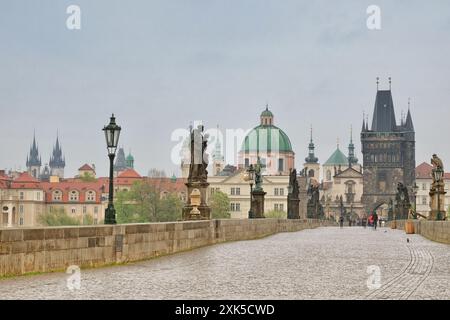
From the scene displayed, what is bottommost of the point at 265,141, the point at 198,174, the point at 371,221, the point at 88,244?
the point at 88,244

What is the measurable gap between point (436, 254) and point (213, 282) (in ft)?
35.5

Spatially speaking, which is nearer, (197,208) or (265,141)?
(197,208)

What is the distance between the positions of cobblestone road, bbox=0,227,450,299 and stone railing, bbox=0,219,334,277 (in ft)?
1.08

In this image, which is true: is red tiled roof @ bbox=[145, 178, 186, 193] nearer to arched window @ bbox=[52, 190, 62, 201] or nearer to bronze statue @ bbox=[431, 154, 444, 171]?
arched window @ bbox=[52, 190, 62, 201]

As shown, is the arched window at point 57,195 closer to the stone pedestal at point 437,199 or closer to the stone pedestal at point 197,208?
the stone pedestal at point 437,199

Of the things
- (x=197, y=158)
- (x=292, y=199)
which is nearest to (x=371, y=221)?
(x=292, y=199)

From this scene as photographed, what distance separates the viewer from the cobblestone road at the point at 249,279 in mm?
12805

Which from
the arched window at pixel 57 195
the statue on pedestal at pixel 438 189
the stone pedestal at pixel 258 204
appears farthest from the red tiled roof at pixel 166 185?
the statue on pedestal at pixel 438 189

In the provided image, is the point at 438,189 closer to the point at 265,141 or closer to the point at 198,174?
the point at 198,174

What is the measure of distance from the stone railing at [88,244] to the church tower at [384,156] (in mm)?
169653

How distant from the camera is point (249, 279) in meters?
15.3

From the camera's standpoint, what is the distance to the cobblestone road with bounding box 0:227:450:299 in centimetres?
1280

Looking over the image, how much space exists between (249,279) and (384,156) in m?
184
